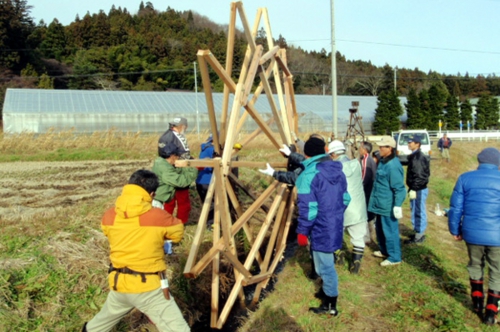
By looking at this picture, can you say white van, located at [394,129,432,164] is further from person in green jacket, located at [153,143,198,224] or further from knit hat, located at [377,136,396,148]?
person in green jacket, located at [153,143,198,224]

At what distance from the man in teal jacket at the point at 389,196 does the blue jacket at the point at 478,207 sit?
1.50 metres

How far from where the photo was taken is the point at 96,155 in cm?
1706

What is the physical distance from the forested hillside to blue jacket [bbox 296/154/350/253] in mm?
40436

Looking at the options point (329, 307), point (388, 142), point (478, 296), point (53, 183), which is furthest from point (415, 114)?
point (329, 307)

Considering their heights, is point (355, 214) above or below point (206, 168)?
below

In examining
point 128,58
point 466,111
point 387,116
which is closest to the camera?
point 387,116

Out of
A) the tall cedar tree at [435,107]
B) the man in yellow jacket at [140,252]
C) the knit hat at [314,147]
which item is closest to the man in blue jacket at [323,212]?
the knit hat at [314,147]

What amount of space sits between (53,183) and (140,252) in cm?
819

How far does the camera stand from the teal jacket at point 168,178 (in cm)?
568

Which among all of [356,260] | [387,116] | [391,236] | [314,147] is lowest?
[356,260]

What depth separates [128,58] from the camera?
53.5 meters

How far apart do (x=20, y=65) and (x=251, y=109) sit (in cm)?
4788

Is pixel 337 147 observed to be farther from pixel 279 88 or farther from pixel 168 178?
pixel 168 178

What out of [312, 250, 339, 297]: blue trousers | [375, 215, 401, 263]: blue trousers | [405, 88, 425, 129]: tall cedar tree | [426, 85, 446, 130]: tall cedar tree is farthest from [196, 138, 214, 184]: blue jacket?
[426, 85, 446, 130]: tall cedar tree
